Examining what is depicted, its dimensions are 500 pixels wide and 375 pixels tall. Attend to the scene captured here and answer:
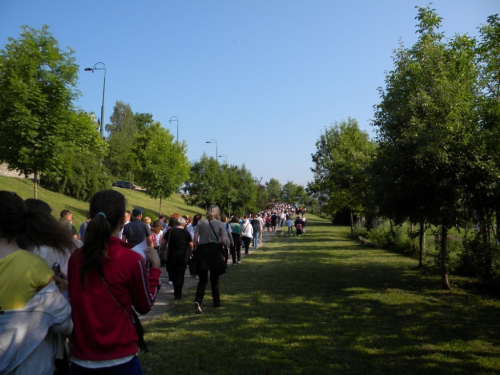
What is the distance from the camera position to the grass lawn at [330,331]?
5453mm

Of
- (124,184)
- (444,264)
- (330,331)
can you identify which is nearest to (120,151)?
(124,184)

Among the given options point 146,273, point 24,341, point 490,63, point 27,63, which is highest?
point 27,63

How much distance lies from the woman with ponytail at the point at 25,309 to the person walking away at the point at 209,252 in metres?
5.59

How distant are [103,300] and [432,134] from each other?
8.29 m

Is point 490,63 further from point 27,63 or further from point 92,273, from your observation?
point 27,63

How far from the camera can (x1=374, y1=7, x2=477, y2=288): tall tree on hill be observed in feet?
30.9

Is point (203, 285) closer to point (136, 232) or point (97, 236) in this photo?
point (136, 232)

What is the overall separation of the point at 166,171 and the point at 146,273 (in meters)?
32.0

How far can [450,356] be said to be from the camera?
5.79 metres

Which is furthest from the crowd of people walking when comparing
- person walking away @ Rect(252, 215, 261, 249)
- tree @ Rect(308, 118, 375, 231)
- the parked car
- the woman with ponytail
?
the parked car

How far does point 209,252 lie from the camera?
8320 mm

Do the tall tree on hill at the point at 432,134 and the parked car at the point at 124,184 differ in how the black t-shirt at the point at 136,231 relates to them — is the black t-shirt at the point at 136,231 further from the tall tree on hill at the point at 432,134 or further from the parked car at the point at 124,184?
the parked car at the point at 124,184

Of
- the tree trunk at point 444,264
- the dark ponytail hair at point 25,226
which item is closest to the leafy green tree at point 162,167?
the tree trunk at point 444,264

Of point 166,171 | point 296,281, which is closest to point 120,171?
point 166,171
